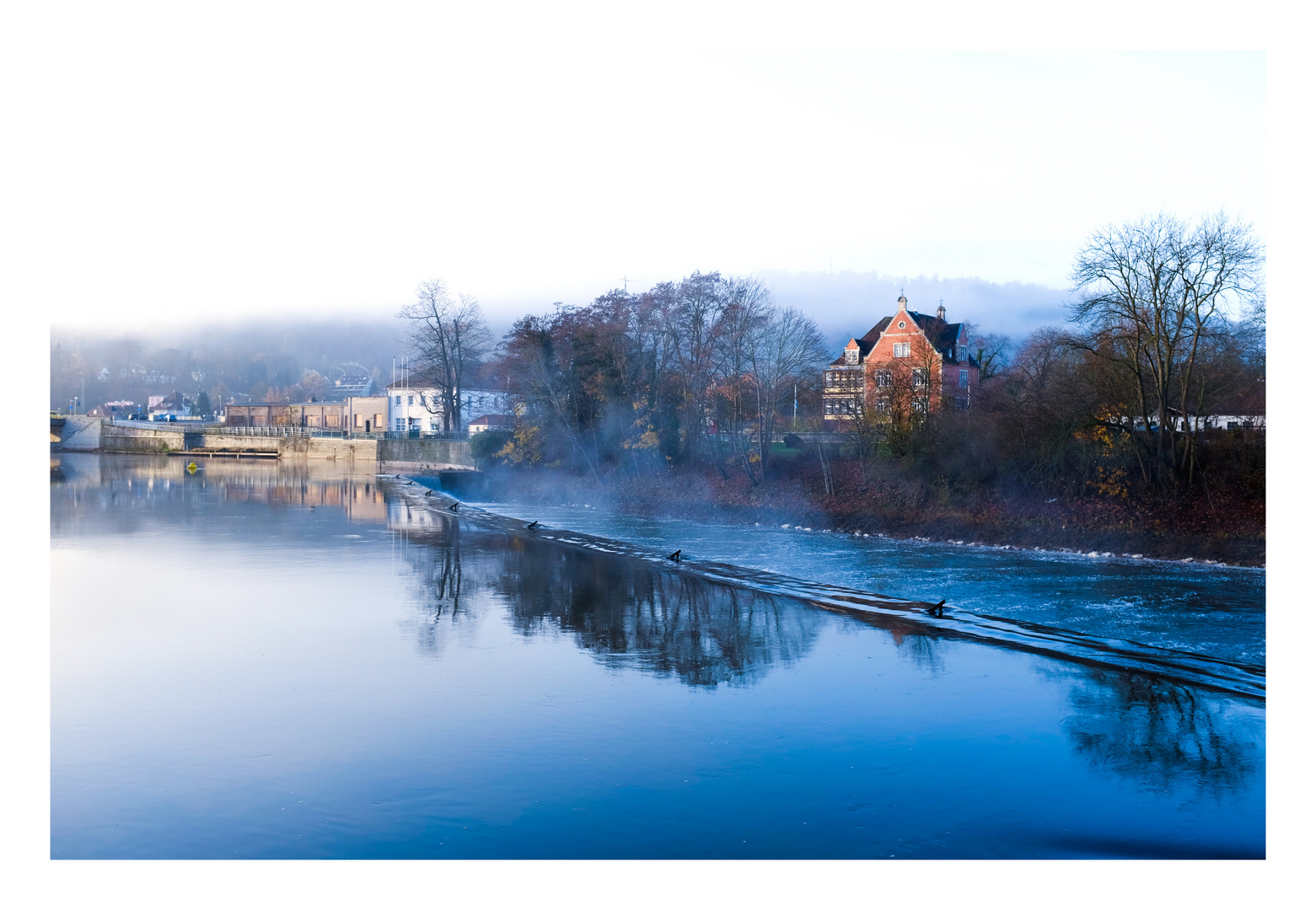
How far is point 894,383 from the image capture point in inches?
1057

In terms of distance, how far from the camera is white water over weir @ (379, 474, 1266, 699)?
10023mm

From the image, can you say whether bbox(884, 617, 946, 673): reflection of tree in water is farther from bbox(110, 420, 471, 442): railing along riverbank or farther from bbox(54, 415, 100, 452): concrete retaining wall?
bbox(54, 415, 100, 452): concrete retaining wall

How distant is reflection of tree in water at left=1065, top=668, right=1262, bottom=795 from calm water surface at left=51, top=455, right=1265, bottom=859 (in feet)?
0.10

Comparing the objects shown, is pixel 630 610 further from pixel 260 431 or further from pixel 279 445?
pixel 260 431

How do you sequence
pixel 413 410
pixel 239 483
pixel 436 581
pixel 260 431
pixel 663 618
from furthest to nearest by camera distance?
pixel 413 410 < pixel 260 431 < pixel 239 483 < pixel 436 581 < pixel 663 618

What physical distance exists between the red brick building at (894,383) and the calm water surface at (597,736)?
13.7 m

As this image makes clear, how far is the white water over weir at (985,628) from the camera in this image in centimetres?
1002

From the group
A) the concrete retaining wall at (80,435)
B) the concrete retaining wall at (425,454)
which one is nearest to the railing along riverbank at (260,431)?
the concrete retaining wall at (80,435)

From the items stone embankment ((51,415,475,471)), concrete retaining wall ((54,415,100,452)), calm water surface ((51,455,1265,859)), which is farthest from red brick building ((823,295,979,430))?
concrete retaining wall ((54,415,100,452))

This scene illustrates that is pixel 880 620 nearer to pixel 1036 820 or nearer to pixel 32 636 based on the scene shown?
pixel 1036 820

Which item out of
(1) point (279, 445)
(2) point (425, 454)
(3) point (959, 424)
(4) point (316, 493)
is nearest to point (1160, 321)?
(3) point (959, 424)

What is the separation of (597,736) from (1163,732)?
4566 mm

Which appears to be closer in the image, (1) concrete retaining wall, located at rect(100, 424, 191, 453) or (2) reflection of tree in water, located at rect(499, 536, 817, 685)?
(2) reflection of tree in water, located at rect(499, 536, 817, 685)

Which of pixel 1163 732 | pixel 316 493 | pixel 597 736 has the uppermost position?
pixel 316 493
